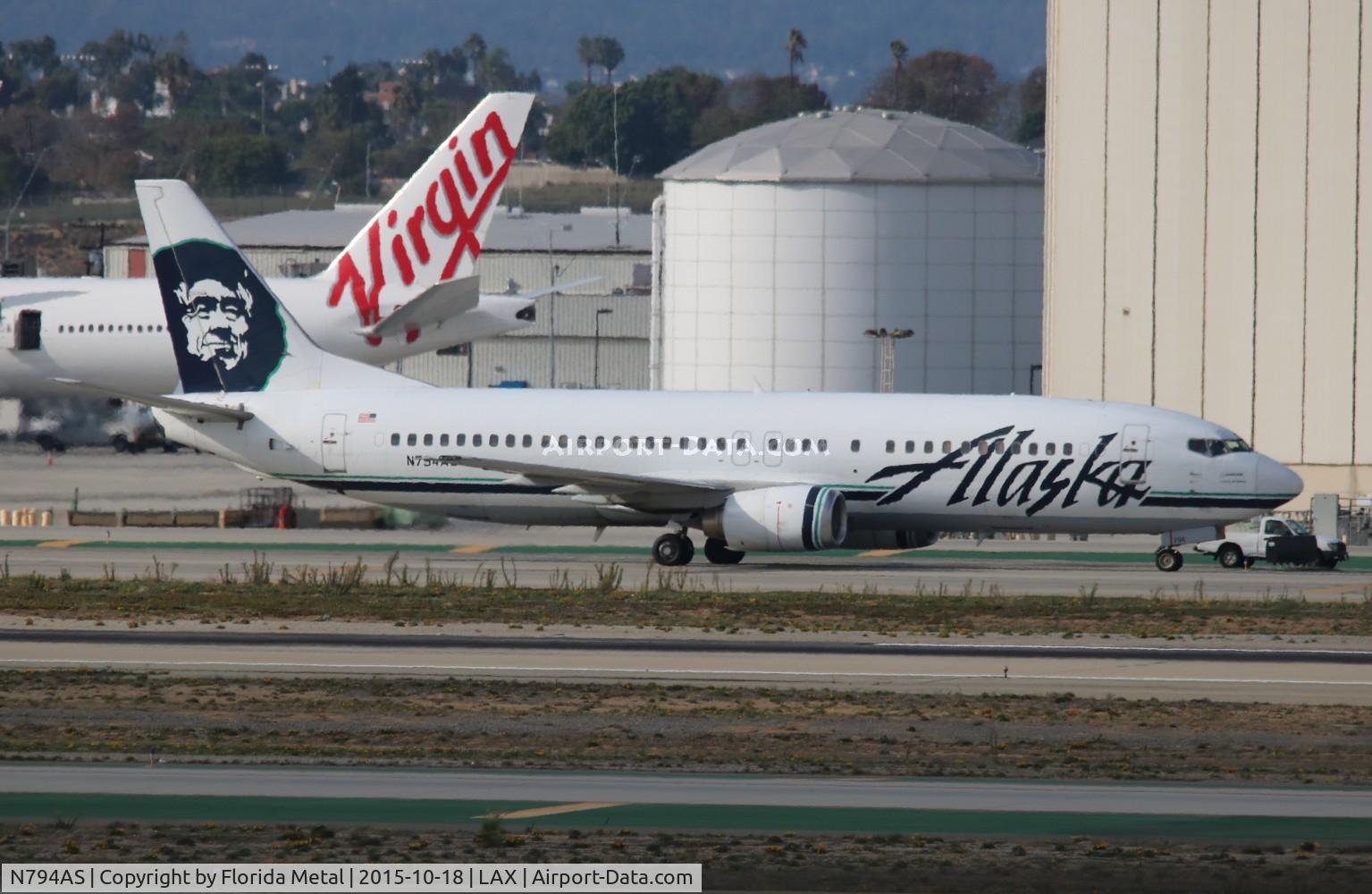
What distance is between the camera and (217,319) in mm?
50188

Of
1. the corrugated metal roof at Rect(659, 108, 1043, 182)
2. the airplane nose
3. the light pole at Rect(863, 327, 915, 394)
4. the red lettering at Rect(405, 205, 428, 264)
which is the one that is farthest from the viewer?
the corrugated metal roof at Rect(659, 108, 1043, 182)

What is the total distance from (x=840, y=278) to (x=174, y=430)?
34623 millimetres

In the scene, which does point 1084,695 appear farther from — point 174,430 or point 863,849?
point 174,430

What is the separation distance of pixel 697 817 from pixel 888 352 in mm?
56341

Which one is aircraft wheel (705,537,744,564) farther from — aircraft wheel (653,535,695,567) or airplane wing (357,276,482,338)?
airplane wing (357,276,482,338)

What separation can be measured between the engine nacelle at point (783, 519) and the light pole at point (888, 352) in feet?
89.0

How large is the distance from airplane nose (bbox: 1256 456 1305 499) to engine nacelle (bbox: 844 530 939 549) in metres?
7.52

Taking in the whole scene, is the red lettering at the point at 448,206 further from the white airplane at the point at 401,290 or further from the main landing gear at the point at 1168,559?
the main landing gear at the point at 1168,559

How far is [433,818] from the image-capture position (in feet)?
61.3

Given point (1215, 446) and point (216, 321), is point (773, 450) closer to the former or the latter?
point (1215, 446)

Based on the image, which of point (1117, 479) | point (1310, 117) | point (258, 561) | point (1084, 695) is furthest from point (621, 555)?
point (1310, 117)

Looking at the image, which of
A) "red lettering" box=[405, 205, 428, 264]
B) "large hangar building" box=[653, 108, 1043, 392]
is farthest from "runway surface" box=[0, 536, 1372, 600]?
Answer: "large hangar building" box=[653, 108, 1043, 392]

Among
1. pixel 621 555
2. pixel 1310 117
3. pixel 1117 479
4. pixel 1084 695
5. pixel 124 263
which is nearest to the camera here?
pixel 1084 695

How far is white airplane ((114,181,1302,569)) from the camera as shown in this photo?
45.3m
